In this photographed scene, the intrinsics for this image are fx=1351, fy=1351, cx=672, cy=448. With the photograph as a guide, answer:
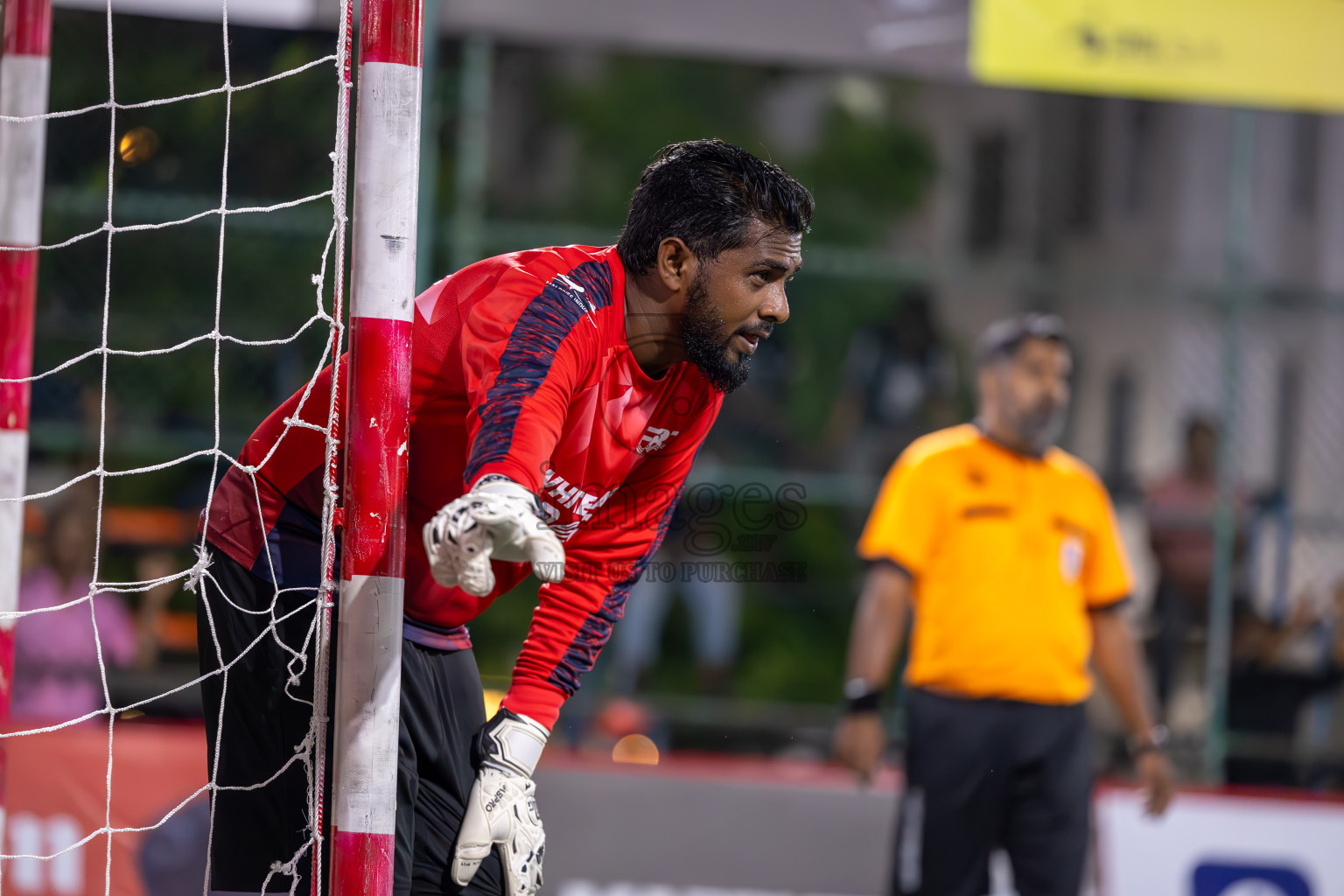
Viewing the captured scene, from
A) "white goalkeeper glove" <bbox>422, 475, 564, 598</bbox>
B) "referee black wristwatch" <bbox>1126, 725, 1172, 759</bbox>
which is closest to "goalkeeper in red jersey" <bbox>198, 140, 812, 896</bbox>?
"white goalkeeper glove" <bbox>422, 475, 564, 598</bbox>

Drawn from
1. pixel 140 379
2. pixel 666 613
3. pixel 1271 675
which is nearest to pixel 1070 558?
pixel 1271 675

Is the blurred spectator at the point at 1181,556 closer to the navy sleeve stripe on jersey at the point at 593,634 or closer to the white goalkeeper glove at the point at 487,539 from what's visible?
the navy sleeve stripe on jersey at the point at 593,634

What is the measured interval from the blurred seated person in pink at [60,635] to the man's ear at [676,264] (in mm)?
3867

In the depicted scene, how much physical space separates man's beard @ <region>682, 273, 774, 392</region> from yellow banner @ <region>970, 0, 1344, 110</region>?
162 inches

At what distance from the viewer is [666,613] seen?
7250 mm

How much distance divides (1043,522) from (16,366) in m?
3.46

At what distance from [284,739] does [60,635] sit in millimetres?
3418

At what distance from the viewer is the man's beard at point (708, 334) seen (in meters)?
2.38

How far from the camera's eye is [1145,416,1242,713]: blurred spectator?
21.9 feet

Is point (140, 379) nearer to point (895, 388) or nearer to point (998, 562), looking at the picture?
point (895, 388)

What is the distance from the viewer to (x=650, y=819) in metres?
5.30

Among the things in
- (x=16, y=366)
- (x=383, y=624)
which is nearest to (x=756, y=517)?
(x=16, y=366)

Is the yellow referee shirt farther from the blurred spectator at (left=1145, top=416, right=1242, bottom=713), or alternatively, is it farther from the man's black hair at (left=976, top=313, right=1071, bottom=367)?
the blurred spectator at (left=1145, top=416, right=1242, bottom=713)

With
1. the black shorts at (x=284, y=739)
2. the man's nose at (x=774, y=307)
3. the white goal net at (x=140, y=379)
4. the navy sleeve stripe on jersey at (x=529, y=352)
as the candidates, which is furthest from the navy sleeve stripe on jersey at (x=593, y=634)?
the white goal net at (x=140, y=379)
